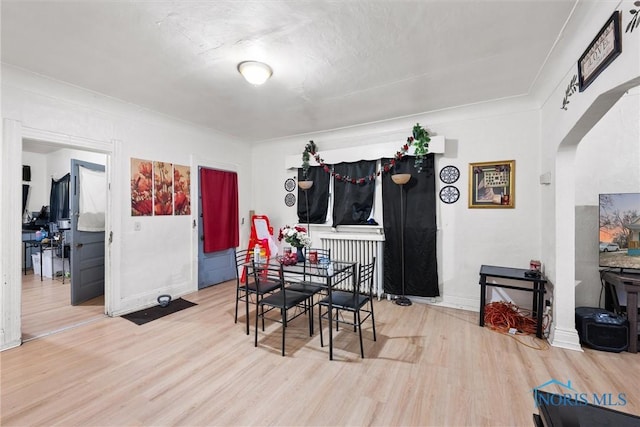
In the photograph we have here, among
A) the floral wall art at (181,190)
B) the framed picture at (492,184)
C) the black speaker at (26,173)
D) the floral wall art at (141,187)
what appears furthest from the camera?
the black speaker at (26,173)

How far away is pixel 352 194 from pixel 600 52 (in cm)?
304

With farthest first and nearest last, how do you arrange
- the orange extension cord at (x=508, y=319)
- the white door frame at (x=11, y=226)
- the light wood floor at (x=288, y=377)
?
1. the orange extension cord at (x=508, y=319)
2. the white door frame at (x=11, y=226)
3. the light wood floor at (x=288, y=377)

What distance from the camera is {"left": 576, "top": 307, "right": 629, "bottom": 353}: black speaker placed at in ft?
8.29

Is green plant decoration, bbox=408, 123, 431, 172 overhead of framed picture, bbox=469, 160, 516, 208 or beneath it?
overhead

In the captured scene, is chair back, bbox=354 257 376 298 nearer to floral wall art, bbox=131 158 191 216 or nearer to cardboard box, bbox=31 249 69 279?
floral wall art, bbox=131 158 191 216

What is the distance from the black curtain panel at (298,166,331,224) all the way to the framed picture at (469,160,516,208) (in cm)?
218

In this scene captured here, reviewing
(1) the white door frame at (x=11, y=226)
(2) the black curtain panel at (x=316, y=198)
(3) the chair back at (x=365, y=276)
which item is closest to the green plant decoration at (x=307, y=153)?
(2) the black curtain panel at (x=316, y=198)

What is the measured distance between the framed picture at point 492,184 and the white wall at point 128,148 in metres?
4.09

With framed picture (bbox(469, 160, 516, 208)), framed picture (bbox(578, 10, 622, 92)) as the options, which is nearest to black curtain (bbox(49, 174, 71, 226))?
framed picture (bbox(469, 160, 516, 208))

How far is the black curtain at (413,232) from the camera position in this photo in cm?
382

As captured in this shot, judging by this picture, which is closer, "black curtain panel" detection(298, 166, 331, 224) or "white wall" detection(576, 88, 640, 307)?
"white wall" detection(576, 88, 640, 307)

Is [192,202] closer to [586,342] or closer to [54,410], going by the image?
[54,410]

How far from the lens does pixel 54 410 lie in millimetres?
1845

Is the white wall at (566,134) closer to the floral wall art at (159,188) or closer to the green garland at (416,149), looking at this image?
the green garland at (416,149)
